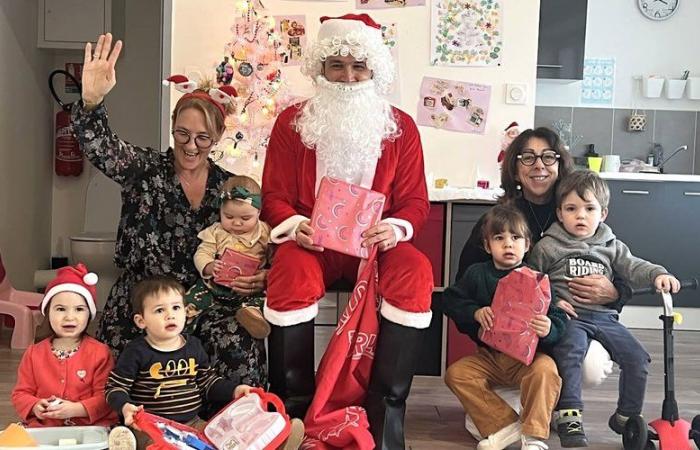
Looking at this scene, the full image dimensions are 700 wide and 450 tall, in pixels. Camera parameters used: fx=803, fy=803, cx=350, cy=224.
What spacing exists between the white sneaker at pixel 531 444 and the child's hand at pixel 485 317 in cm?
33

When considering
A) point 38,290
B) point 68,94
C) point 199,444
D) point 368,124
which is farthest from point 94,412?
point 68,94

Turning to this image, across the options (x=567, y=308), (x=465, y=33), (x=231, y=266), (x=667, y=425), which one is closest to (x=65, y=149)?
(x=465, y=33)

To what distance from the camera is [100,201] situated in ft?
16.8

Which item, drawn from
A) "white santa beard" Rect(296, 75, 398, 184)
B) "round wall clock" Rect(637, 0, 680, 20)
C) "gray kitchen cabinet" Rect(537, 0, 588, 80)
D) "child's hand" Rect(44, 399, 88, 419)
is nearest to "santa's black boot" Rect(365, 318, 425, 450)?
"white santa beard" Rect(296, 75, 398, 184)

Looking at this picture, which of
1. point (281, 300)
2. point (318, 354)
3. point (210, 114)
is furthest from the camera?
point (318, 354)

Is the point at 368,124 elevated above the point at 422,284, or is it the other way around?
the point at 368,124

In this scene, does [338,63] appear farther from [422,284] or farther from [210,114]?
[422,284]

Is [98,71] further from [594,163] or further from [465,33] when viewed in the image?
[594,163]

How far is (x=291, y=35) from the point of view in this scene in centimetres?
407

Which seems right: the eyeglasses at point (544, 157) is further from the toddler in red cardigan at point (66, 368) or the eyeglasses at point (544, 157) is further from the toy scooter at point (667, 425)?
the toddler in red cardigan at point (66, 368)

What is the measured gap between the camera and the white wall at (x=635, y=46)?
539cm

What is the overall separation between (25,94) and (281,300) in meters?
3.08

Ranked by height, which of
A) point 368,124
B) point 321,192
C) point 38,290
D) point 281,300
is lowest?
point 38,290


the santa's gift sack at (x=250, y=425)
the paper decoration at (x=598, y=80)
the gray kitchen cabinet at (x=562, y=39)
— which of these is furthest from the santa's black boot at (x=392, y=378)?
the paper decoration at (x=598, y=80)
